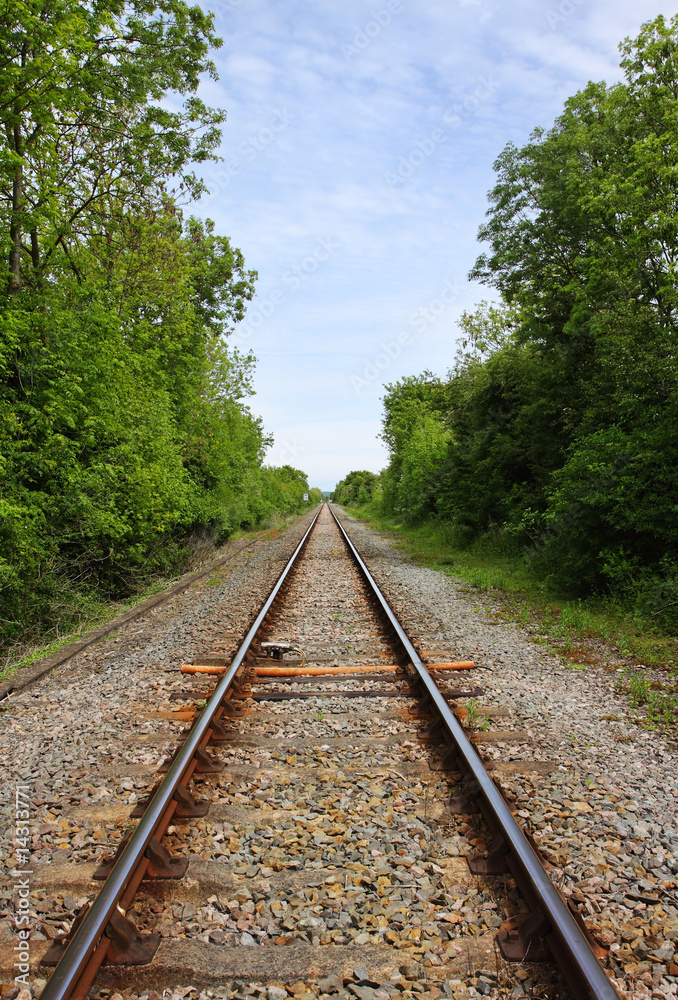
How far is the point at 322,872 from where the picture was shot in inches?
105

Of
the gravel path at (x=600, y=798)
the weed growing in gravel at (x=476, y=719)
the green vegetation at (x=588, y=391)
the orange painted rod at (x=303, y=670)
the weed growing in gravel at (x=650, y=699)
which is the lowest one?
the weed growing in gravel at (x=650, y=699)

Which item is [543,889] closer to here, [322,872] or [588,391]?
[322,872]

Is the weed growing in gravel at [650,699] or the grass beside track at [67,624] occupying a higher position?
the grass beside track at [67,624]

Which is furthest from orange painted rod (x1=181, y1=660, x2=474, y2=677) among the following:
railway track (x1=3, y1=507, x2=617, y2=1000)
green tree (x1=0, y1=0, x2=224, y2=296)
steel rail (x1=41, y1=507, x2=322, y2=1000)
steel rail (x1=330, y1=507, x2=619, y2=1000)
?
green tree (x1=0, y1=0, x2=224, y2=296)

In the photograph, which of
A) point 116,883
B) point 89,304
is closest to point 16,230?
point 89,304

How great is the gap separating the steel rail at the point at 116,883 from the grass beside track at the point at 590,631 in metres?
3.39

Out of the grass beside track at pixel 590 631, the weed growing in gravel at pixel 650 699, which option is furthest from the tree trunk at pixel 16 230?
the weed growing in gravel at pixel 650 699

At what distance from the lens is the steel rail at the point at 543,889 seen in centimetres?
191

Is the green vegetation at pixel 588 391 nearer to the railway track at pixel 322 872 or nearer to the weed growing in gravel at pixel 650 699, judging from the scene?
the weed growing in gravel at pixel 650 699

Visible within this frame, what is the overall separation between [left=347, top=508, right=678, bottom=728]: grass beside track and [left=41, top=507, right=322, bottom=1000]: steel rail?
3.39 metres

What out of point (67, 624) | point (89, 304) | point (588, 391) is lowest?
point (67, 624)

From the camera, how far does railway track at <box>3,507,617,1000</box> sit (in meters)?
2.10

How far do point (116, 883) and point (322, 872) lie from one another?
912 mm

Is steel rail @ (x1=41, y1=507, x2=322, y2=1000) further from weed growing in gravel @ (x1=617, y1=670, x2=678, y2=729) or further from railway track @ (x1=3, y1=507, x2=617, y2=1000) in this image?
weed growing in gravel @ (x1=617, y1=670, x2=678, y2=729)
